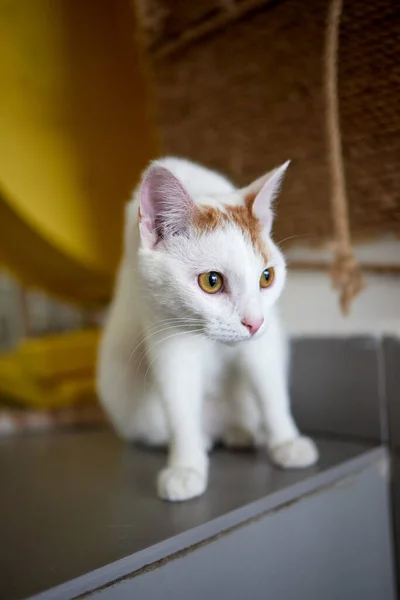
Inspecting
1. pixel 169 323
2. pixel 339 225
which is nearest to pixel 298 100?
pixel 339 225

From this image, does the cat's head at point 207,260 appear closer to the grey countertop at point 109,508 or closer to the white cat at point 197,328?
the white cat at point 197,328

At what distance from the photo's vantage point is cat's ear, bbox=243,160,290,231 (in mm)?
718

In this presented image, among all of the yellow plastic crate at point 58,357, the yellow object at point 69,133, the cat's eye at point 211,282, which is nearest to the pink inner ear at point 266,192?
the cat's eye at point 211,282

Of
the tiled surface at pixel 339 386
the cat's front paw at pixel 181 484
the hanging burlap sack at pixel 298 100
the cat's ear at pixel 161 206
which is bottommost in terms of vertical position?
the cat's front paw at pixel 181 484

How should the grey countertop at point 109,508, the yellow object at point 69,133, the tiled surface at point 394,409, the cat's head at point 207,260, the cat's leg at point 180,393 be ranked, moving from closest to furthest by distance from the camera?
the grey countertop at point 109,508
the cat's head at point 207,260
the cat's leg at point 180,393
the tiled surface at point 394,409
the yellow object at point 69,133

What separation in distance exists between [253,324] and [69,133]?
2.82 feet

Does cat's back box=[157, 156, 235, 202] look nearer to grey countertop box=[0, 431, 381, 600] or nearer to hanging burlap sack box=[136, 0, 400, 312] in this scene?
hanging burlap sack box=[136, 0, 400, 312]

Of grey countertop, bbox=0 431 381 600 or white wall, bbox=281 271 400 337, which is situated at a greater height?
white wall, bbox=281 271 400 337

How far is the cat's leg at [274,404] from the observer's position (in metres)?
0.81

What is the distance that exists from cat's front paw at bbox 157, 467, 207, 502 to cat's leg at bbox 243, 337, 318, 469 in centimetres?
14

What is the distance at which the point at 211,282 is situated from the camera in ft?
2.20

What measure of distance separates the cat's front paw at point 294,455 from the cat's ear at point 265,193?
324 mm

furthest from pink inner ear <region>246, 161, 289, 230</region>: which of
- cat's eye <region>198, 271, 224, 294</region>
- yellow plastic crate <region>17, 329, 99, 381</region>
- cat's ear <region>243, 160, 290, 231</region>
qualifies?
yellow plastic crate <region>17, 329, 99, 381</region>

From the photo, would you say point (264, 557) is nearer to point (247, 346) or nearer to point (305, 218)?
point (247, 346)
